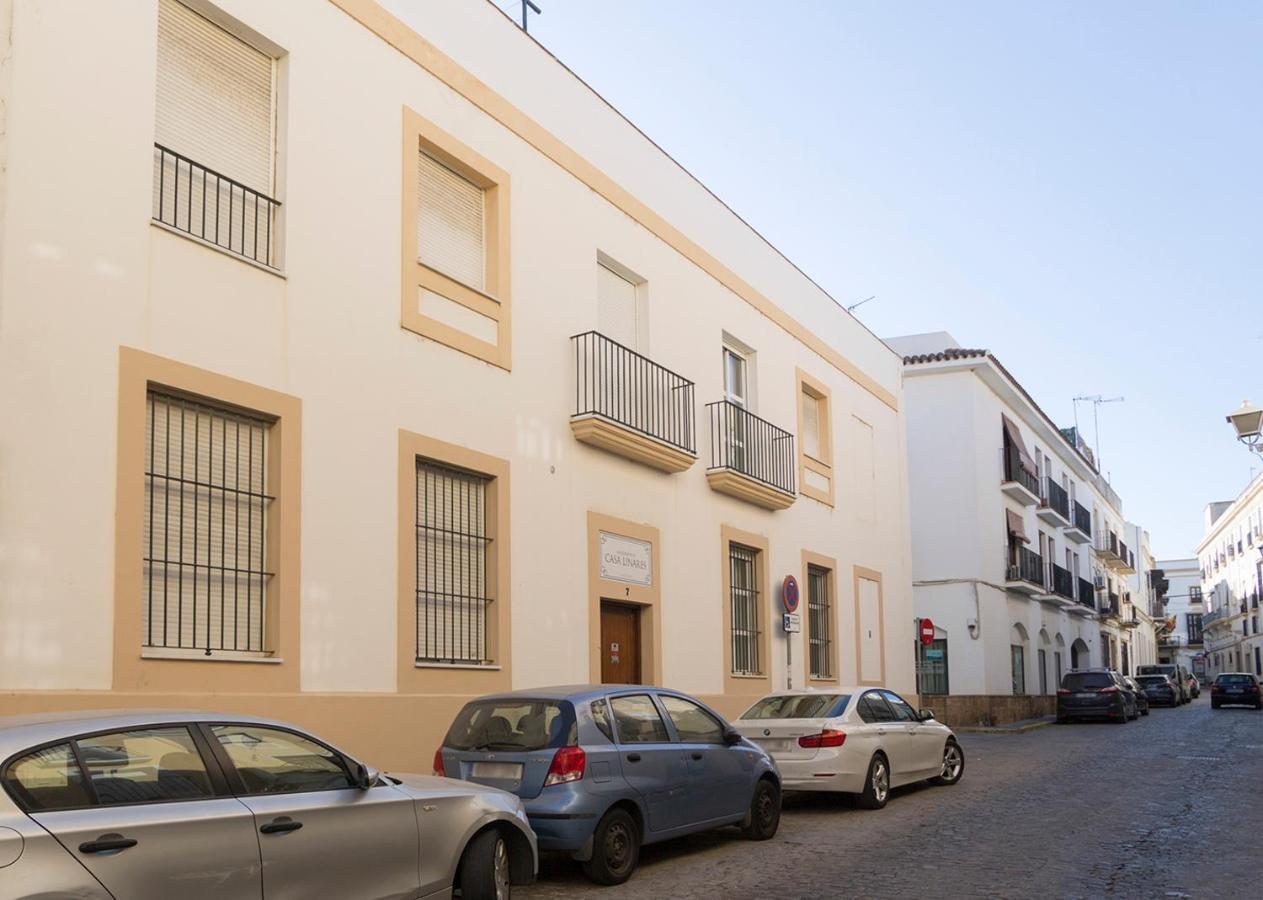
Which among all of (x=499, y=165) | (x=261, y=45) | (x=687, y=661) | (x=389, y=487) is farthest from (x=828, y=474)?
(x=261, y=45)

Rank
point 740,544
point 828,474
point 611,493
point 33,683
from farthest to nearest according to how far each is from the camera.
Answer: point 828,474 → point 740,544 → point 611,493 → point 33,683

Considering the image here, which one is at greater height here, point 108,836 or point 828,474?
point 828,474

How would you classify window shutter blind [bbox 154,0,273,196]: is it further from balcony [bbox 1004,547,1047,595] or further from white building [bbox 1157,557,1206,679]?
white building [bbox 1157,557,1206,679]

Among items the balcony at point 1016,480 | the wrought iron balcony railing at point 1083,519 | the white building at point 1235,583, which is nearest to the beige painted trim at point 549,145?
the balcony at point 1016,480

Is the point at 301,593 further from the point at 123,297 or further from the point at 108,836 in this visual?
the point at 108,836

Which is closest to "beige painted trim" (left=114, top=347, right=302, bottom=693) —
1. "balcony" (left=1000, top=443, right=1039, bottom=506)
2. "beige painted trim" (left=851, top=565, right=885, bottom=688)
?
"beige painted trim" (left=851, top=565, right=885, bottom=688)

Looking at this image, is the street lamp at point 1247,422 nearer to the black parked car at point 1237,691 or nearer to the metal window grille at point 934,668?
the metal window grille at point 934,668

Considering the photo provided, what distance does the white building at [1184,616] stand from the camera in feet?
354

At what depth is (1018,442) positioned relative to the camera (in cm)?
3784

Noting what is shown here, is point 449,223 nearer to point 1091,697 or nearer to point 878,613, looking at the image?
point 878,613

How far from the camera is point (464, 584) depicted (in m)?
12.8

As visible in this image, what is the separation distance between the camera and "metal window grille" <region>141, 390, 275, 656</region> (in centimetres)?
946

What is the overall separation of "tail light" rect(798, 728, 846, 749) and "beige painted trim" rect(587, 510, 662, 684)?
258cm

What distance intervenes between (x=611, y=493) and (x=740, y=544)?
Answer: 4105mm
